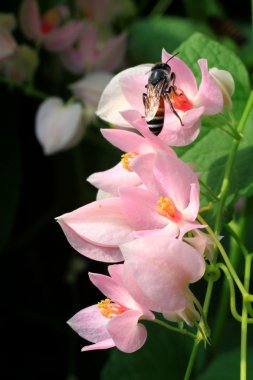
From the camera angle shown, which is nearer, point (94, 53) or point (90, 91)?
point (90, 91)

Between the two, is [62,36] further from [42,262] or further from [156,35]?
[42,262]

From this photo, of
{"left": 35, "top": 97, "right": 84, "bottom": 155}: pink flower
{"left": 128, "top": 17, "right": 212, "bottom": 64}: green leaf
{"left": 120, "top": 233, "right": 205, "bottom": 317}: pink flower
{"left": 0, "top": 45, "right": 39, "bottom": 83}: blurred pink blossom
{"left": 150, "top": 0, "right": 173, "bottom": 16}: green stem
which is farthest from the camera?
{"left": 150, "top": 0, "right": 173, "bottom": 16}: green stem

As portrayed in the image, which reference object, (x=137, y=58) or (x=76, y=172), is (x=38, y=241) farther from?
(x=137, y=58)

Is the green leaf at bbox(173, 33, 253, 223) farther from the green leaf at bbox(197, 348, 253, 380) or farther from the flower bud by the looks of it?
the green leaf at bbox(197, 348, 253, 380)

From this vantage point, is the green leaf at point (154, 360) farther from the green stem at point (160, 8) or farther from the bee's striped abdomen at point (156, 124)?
the green stem at point (160, 8)

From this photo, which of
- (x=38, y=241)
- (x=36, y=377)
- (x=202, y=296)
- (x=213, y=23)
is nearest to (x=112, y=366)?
(x=202, y=296)

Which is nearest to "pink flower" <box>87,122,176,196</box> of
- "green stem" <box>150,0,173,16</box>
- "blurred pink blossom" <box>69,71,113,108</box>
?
"blurred pink blossom" <box>69,71,113,108</box>

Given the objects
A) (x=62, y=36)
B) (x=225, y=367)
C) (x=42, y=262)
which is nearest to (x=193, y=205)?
(x=225, y=367)
